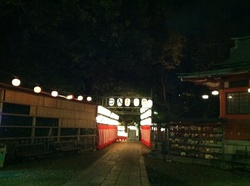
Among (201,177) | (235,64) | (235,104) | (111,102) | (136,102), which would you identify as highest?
(235,64)

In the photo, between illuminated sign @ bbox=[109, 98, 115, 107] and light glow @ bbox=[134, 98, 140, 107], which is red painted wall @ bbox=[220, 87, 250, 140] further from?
illuminated sign @ bbox=[109, 98, 115, 107]

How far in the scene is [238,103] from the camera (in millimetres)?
15734

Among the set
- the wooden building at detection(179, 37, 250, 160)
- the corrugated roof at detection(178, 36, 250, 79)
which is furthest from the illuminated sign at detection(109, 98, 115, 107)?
the wooden building at detection(179, 37, 250, 160)

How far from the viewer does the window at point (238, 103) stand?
50.3ft

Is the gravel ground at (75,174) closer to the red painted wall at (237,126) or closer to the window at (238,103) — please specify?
the red painted wall at (237,126)

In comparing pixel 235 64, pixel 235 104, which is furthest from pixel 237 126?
pixel 235 64

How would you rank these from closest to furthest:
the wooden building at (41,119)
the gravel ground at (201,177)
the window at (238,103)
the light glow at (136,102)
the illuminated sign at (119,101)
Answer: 1. the gravel ground at (201,177)
2. the wooden building at (41,119)
3. the window at (238,103)
4. the light glow at (136,102)
5. the illuminated sign at (119,101)

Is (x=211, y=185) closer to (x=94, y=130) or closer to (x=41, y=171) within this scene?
(x=41, y=171)

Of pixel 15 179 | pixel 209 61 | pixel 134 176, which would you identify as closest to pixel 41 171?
pixel 15 179

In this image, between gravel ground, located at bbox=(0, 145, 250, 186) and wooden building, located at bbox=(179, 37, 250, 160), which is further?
wooden building, located at bbox=(179, 37, 250, 160)

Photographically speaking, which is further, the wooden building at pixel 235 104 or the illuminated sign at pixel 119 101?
the illuminated sign at pixel 119 101

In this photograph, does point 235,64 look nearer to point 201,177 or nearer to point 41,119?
point 201,177

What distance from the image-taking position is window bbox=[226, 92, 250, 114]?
15.3 meters

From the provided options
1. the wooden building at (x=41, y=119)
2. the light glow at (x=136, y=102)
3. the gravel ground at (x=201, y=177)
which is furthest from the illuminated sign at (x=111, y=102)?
the gravel ground at (x=201, y=177)
